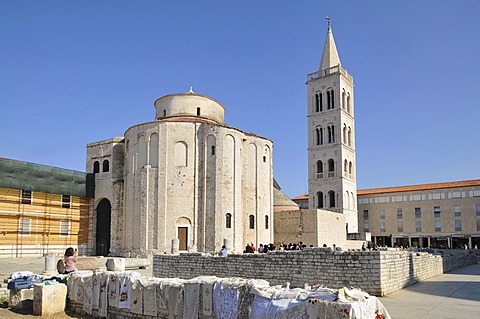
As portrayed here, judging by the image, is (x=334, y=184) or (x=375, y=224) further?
(x=375, y=224)

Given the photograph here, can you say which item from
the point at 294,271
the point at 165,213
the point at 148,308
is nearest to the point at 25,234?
the point at 165,213

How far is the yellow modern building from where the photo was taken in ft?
95.7

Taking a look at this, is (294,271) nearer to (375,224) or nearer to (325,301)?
(325,301)

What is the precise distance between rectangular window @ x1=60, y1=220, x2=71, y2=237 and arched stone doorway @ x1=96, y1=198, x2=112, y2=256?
261 cm

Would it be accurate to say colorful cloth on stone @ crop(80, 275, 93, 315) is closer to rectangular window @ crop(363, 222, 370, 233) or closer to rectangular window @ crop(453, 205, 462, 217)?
rectangular window @ crop(453, 205, 462, 217)

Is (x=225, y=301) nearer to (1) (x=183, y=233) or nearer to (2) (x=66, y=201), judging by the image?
(1) (x=183, y=233)

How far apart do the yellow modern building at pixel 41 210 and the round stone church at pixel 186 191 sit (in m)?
2.44

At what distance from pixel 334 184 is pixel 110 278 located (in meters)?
43.5

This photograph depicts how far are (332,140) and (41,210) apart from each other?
1344 inches

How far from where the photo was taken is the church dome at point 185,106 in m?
34.7

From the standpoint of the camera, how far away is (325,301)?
6551mm

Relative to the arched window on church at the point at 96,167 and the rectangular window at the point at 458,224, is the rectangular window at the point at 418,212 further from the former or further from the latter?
the arched window on church at the point at 96,167

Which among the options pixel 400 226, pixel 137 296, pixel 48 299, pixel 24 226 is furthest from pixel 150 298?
pixel 400 226

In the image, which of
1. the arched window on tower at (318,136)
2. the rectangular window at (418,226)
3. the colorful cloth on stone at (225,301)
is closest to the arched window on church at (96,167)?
the arched window on tower at (318,136)
